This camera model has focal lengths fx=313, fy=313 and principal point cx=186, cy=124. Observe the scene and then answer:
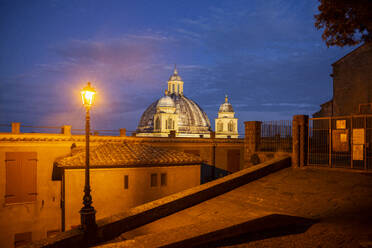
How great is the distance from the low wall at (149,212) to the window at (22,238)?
38.4 feet

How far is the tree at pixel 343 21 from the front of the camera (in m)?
9.50

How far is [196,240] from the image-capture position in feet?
22.1

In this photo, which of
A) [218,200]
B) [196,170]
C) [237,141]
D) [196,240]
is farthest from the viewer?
[237,141]

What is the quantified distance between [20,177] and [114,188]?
681cm

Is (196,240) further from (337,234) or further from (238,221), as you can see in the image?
(337,234)

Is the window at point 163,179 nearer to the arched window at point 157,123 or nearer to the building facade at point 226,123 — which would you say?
the arched window at point 157,123

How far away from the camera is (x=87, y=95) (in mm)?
9164

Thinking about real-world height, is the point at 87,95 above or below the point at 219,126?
above

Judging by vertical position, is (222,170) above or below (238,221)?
below

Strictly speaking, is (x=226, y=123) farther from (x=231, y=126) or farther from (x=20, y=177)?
(x=20, y=177)

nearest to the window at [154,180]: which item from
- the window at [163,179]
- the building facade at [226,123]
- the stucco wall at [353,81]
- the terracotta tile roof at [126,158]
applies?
the window at [163,179]

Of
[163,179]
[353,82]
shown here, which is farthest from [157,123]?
[163,179]

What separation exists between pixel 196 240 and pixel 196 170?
11.2 metres

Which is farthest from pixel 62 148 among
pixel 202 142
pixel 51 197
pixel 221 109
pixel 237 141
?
pixel 221 109
